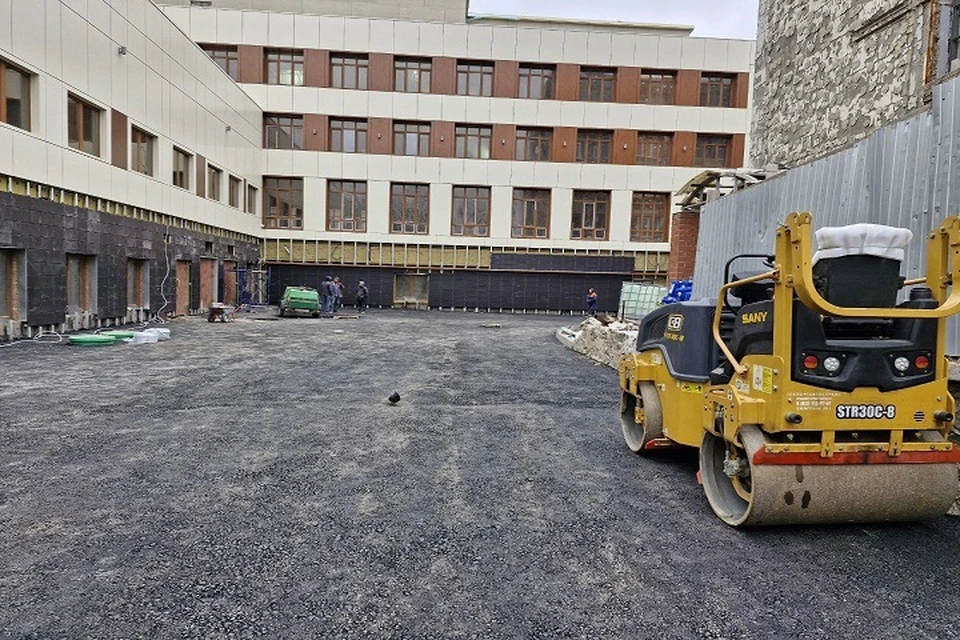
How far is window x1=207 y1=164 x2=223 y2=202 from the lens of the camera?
25.6 m

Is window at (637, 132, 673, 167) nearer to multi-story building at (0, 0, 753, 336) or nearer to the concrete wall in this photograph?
multi-story building at (0, 0, 753, 336)

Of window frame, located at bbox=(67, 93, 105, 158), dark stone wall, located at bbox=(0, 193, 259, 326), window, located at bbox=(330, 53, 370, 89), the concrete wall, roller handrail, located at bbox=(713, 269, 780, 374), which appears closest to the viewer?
roller handrail, located at bbox=(713, 269, 780, 374)

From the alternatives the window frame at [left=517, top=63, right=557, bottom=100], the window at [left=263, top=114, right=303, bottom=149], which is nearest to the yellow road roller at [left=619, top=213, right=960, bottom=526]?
the window frame at [left=517, top=63, right=557, bottom=100]

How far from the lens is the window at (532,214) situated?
1356 inches

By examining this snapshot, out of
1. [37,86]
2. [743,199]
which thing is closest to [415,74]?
[37,86]

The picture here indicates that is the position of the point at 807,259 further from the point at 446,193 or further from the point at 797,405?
the point at 446,193

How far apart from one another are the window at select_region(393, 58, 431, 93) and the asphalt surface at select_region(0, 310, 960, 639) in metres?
29.3

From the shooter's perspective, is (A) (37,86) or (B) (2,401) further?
(A) (37,86)

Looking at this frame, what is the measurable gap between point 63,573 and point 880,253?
5.44 m

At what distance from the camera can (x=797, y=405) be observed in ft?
13.0

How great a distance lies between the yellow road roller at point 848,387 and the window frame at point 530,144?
31.2 meters

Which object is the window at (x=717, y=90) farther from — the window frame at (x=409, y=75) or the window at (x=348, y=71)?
the window at (x=348, y=71)

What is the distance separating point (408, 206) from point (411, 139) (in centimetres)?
381

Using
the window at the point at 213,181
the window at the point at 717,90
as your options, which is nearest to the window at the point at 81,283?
the window at the point at 213,181
